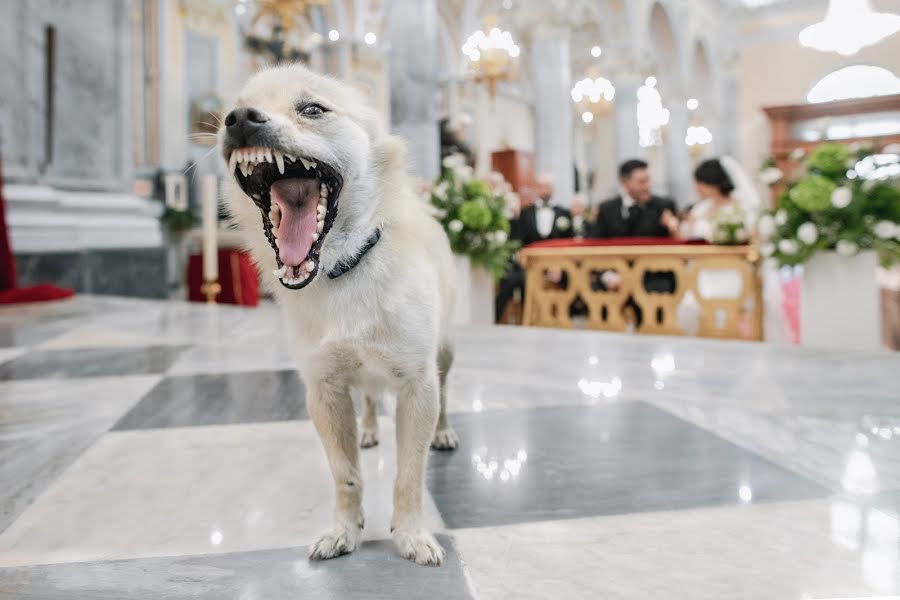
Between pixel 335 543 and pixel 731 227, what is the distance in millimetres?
4508

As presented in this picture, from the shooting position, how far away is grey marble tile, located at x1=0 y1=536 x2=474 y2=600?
3.34 feet

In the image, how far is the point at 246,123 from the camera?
0.96m

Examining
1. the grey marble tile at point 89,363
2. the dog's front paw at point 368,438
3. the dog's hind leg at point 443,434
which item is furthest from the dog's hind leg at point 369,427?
the grey marble tile at point 89,363

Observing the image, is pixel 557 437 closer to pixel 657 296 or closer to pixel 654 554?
pixel 654 554

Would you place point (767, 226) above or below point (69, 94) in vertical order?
below

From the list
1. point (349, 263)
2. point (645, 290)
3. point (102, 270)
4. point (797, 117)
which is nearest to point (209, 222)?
point (102, 270)

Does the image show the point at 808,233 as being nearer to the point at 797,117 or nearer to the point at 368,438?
the point at 368,438

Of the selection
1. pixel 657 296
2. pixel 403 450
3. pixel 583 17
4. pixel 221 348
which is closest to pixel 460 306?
pixel 657 296

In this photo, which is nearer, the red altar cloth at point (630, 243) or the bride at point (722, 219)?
the bride at point (722, 219)

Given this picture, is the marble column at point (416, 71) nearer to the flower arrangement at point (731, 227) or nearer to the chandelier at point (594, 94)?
the flower arrangement at point (731, 227)

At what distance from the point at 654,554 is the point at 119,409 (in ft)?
5.97

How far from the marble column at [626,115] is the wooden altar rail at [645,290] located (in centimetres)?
817

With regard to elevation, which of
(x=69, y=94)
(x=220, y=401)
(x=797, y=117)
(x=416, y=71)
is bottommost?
(x=220, y=401)

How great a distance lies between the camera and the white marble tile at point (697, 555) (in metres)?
1.02
